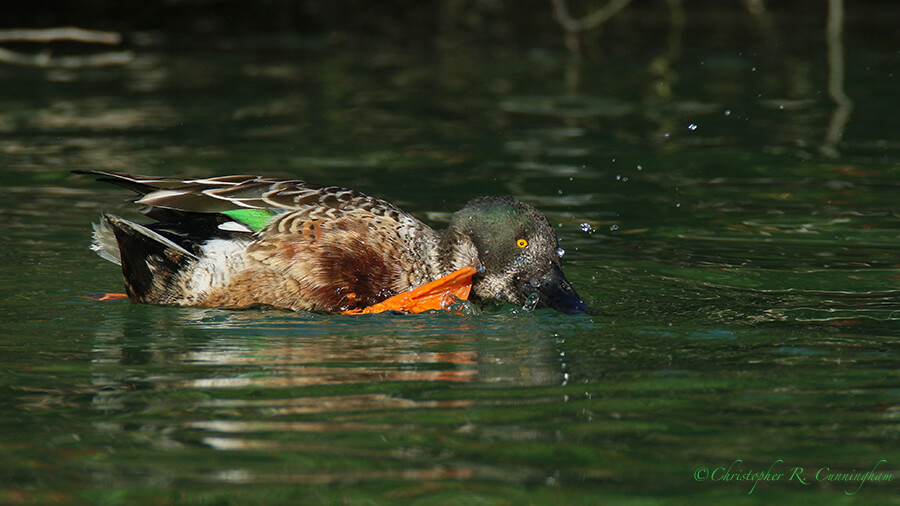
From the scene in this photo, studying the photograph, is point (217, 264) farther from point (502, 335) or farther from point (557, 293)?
point (557, 293)

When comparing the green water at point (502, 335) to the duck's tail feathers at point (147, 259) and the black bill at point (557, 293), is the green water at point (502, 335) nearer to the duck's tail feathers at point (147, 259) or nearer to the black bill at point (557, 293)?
the black bill at point (557, 293)

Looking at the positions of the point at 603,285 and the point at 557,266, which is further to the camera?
the point at 603,285

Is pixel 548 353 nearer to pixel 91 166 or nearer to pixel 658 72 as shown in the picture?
pixel 91 166

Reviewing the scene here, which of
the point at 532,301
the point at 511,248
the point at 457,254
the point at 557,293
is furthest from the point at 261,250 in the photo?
the point at 557,293

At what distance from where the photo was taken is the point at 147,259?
6.70 m

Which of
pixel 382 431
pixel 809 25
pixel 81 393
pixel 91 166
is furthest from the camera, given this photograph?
pixel 809 25

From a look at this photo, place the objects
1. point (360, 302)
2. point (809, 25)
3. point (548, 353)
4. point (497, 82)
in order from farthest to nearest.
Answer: point (809, 25) → point (497, 82) → point (360, 302) → point (548, 353)

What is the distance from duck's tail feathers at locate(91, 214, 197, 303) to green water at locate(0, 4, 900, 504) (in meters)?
0.18

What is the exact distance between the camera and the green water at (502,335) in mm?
4207

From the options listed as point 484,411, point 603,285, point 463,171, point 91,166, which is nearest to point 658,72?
point 463,171

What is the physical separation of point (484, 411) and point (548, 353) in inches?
39.5

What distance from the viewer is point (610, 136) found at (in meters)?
13.1

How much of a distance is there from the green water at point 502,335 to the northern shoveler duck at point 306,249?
6.3 inches

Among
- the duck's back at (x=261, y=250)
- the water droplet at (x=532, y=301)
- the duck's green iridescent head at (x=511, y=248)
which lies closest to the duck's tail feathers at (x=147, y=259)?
the duck's back at (x=261, y=250)
